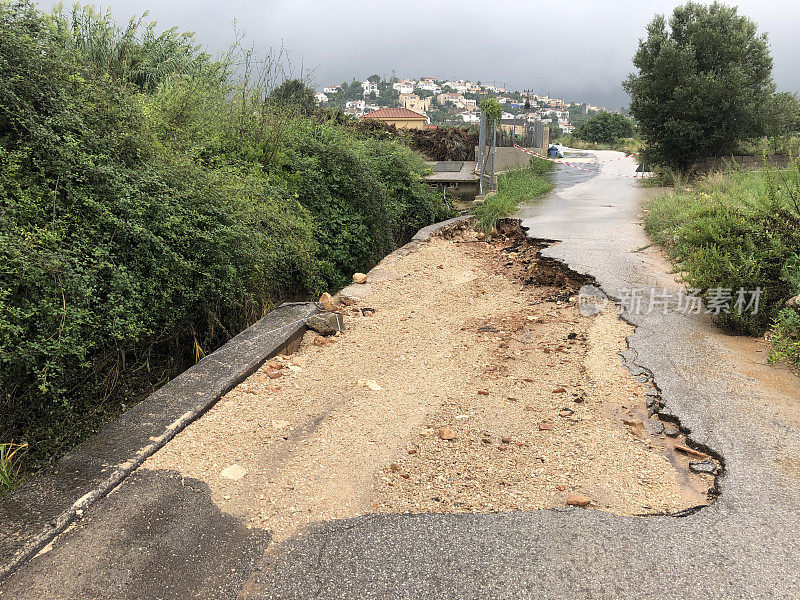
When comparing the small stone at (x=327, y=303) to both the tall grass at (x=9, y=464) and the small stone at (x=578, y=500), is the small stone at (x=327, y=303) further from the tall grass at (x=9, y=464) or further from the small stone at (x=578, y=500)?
the small stone at (x=578, y=500)

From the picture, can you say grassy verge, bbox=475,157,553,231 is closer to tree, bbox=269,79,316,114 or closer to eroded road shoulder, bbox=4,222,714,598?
tree, bbox=269,79,316,114

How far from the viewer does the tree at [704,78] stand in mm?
16672

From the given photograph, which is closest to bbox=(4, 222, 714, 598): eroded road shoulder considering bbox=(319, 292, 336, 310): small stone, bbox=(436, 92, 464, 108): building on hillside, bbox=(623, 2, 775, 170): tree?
bbox=(319, 292, 336, 310): small stone

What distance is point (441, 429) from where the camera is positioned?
3.46 metres

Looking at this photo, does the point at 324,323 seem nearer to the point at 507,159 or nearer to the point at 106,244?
the point at 106,244

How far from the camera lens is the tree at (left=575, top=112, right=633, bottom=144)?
57.8 meters

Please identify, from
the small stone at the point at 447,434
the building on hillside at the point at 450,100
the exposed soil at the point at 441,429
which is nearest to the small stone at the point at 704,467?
the exposed soil at the point at 441,429

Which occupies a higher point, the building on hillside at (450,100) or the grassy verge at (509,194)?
the building on hillside at (450,100)

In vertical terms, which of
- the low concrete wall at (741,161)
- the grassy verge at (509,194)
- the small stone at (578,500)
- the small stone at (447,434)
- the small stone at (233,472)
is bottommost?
the small stone at (447,434)

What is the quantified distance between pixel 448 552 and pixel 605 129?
61930 mm

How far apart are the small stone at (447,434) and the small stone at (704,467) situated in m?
1.24

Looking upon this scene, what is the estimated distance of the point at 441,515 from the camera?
2.66 m

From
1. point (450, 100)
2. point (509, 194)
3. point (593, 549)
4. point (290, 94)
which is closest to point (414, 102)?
point (450, 100)

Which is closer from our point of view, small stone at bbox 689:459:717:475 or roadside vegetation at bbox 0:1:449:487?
small stone at bbox 689:459:717:475
